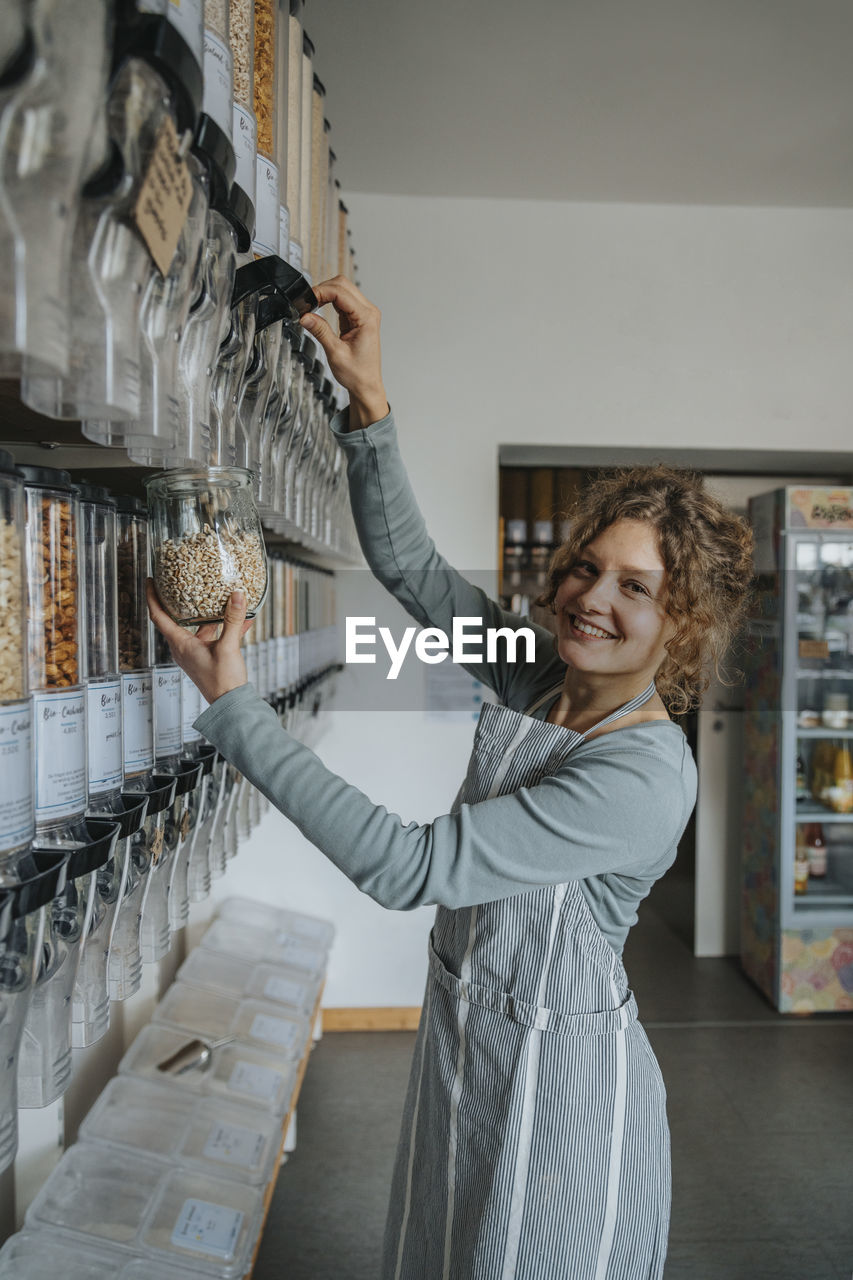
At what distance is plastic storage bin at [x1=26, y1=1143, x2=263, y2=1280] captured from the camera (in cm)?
145

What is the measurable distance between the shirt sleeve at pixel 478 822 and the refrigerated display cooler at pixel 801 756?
105 inches

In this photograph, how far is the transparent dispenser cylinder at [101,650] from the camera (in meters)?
0.84

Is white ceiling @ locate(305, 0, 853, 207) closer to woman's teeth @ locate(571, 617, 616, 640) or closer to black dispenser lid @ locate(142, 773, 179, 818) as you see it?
woman's teeth @ locate(571, 617, 616, 640)

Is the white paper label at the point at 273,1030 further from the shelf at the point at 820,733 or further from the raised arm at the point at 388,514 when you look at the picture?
the shelf at the point at 820,733

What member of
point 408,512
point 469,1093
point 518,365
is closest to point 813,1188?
point 469,1093

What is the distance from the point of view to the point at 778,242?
11.7 feet

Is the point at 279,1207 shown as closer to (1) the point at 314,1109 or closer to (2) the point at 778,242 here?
(1) the point at 314,1109

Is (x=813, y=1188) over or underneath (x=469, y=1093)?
underneath

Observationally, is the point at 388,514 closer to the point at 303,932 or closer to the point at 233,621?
the point at 233,621

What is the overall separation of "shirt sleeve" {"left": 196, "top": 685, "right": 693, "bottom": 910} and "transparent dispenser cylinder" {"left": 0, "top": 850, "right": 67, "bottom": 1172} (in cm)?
24

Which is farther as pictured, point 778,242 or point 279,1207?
point 778,242

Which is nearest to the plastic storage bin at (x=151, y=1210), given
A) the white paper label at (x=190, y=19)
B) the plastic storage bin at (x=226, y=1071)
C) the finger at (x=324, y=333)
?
the plastic storage bin at (x=226, y=1071)

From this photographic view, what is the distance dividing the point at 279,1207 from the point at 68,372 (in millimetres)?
2470

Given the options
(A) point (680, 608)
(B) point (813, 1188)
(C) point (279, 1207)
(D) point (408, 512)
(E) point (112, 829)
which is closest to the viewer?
(E) point (112, 829)
